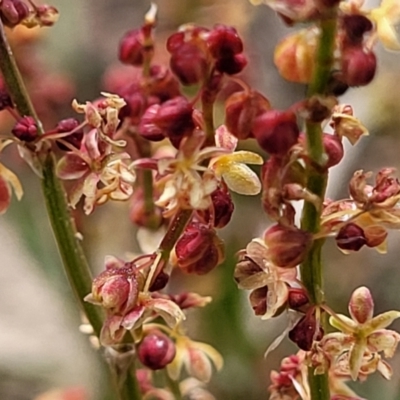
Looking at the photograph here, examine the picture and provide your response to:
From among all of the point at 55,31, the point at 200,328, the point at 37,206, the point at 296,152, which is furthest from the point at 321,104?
the point at 55,31

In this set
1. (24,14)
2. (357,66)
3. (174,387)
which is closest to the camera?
(357,66)

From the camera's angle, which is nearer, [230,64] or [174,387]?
[230,64]

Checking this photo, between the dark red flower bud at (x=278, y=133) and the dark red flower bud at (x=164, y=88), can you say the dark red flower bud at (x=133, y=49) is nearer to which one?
the dark red flower bud at (x=164, y=88)

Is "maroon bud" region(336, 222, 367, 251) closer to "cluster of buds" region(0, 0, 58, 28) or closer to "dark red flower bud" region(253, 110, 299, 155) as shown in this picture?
"dark red flower bud" region(253, 110, 299, 155)

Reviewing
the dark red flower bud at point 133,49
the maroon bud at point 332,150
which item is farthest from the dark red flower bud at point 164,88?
the maroon bud at point 332,150

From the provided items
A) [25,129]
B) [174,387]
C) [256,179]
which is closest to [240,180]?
[256,179]

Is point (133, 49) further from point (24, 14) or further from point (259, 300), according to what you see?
point (259, 300)

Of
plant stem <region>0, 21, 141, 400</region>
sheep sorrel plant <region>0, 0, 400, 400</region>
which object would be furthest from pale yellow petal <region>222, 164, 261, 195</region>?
plant stem <region>0, 21, 141, 400</region>

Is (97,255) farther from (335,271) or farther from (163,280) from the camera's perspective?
(163,280)
